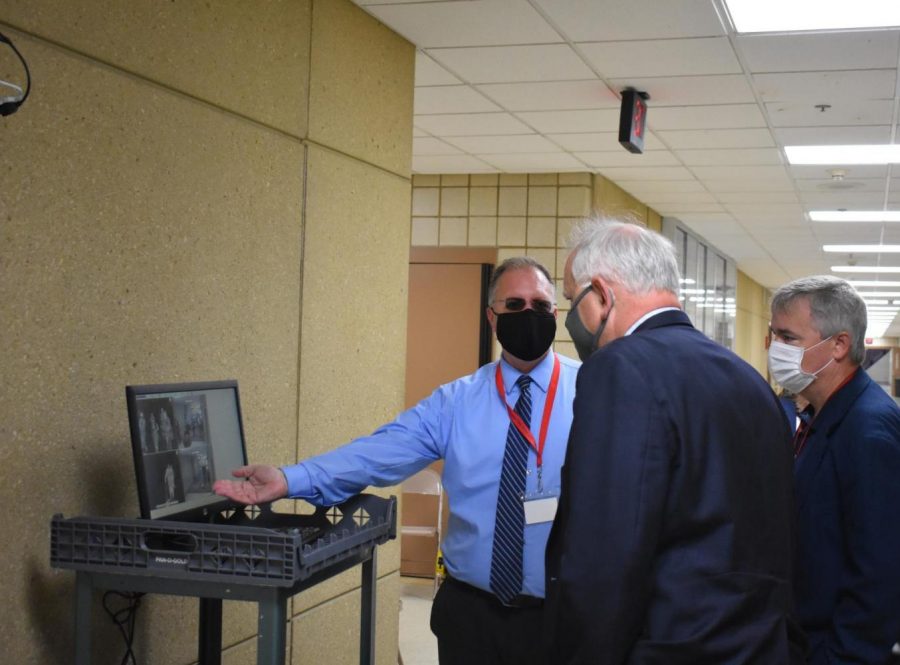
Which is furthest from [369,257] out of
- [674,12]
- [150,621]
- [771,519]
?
[771,519]

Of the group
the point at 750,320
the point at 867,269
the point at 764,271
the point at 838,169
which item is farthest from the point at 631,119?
the point at 750,320

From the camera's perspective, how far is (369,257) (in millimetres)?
3717

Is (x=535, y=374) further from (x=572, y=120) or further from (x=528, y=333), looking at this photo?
(x=572, y=120)

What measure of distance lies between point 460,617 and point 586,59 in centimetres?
260

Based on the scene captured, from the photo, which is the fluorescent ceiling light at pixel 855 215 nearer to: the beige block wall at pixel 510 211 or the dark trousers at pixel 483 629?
the beige block wall at pixel 510 211

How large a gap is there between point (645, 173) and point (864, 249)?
4.60m

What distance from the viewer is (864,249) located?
1030 cm

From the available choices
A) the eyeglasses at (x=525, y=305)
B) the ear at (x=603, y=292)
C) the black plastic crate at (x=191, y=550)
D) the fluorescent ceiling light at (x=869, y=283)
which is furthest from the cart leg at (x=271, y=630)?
the fluorescent ceiling light at (x=869, y=283)

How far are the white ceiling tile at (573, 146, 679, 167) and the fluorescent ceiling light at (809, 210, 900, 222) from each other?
231cm

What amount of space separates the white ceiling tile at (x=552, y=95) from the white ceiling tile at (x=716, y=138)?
26.1 inches

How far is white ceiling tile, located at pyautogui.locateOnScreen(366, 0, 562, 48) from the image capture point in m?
3.57

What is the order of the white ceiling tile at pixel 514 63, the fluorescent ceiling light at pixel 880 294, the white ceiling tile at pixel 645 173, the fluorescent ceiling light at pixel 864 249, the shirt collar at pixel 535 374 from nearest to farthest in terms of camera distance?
the shirt collar at pixel 535 374 < the white ceiling tile at pixel 514 63 < the white ceiling tile at pixel 645 173 < the fluorescent ceiling light at pixel 864 249 < the fluorescent ceiling light at pixel 880 294

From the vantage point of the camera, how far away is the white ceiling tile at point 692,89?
14.5ft

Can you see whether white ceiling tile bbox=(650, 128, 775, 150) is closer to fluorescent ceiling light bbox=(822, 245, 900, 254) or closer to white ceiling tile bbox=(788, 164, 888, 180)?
white ceiling tile bbox=(788, 164, 888, 180)
